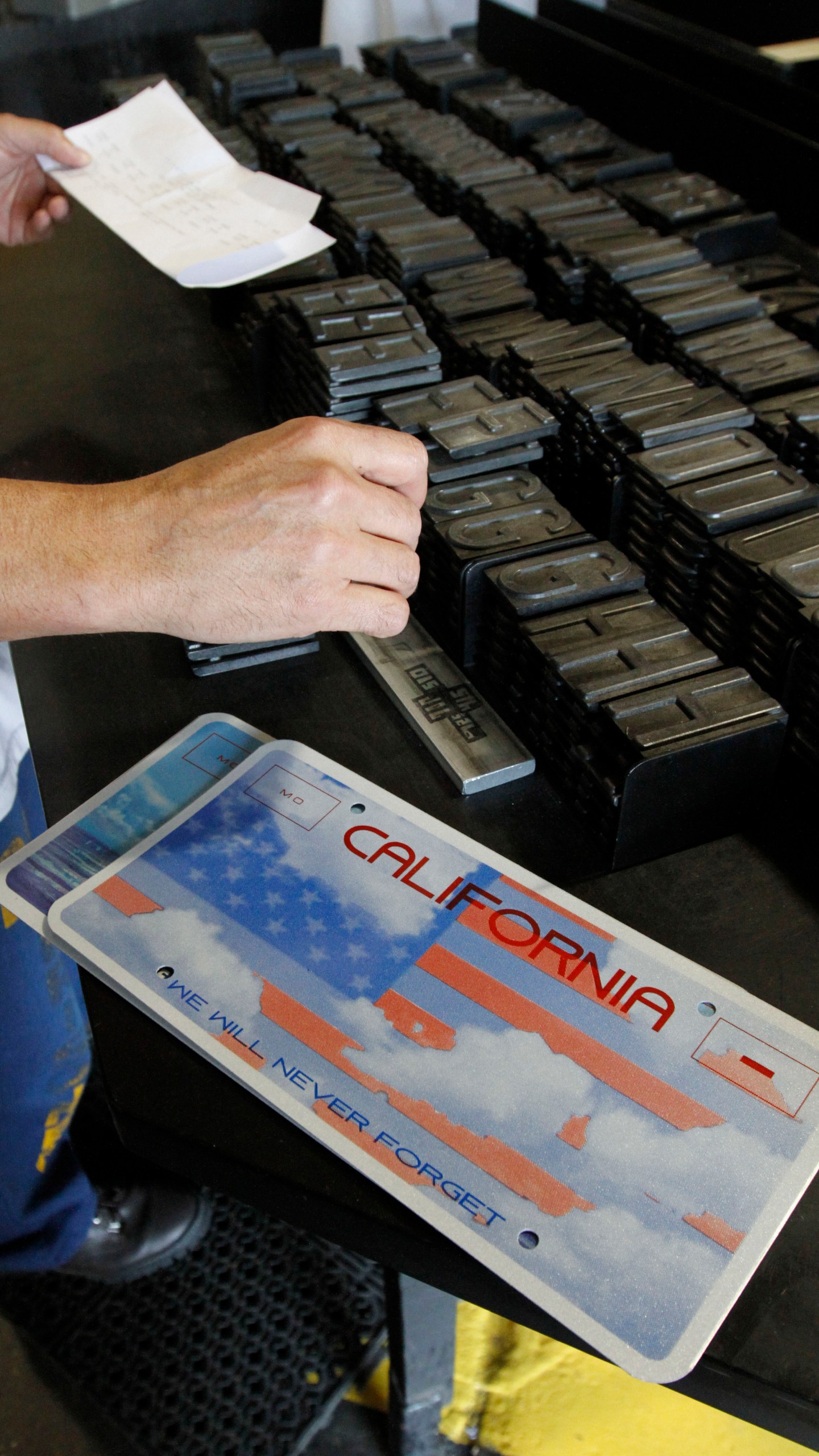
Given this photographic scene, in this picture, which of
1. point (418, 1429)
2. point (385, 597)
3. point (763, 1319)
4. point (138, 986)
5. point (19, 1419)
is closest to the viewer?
point (763, 1319)

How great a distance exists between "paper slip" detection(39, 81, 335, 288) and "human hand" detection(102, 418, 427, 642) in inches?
24.4

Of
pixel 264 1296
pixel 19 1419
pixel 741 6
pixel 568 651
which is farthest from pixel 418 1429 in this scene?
pixel 741 6

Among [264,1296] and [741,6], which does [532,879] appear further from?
[741,6]

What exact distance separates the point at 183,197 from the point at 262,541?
0.99 metres

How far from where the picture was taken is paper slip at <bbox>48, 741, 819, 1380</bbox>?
65 cm

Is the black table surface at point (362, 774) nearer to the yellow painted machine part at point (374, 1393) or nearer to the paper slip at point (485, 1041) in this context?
the paper slip at point (485, 1041)

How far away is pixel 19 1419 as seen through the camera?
1.35m

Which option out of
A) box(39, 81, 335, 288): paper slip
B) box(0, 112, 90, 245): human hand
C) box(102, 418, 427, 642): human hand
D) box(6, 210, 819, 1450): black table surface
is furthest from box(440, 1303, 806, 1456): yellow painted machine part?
box(0, 112, 90, 245): human hand

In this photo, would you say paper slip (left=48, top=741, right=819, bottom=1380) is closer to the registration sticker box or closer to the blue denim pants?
the registration sticker box

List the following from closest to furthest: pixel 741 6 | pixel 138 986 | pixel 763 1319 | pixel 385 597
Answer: pixel 763 1319
pixel 138 986
pixel 385 597
pixel 741 6

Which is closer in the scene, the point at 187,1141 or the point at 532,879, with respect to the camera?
the point at 187,1141

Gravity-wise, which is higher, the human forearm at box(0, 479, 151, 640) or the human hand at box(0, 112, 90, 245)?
the human hand at box(0, 112, 90, 245)

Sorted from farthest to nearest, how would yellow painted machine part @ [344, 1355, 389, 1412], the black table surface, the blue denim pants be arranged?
yellow painted machine part @ [344, 1355, 389, 1412], the blue denim pants, the black table surface

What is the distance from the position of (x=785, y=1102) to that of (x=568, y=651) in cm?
37
